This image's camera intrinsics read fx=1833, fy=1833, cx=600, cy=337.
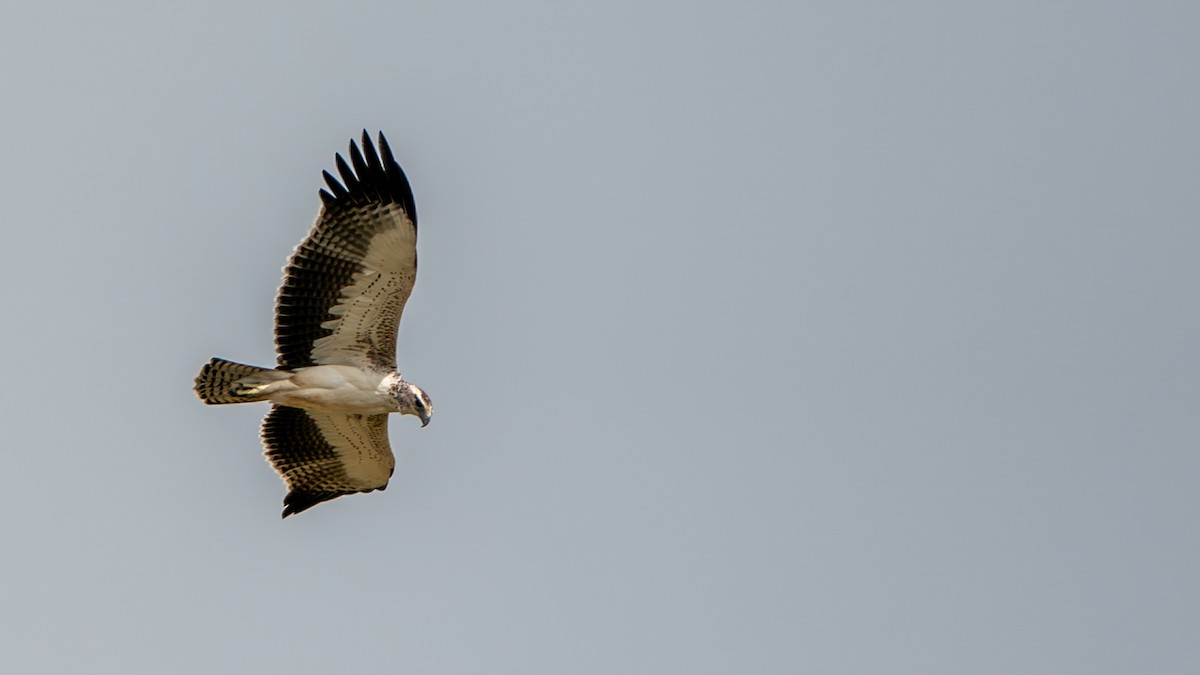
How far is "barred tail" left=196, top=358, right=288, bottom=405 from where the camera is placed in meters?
20.0

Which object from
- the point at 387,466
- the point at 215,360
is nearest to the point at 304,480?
the point at 387,466

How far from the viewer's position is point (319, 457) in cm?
2186

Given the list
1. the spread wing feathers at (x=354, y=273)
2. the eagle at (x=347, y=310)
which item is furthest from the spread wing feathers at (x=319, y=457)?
the spread wing feathers at (x=354, y=273)

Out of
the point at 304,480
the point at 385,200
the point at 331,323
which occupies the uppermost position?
the point at 385,200

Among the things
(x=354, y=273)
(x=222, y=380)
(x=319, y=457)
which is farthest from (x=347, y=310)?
(x=319, y=457)

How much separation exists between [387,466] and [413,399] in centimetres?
233

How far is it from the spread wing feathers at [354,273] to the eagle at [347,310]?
0.01 m

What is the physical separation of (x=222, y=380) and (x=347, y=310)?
5.15 ft

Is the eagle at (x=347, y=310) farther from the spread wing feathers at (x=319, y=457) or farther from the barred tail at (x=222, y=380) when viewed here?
the spread wing feathers at (x=319, y=457)

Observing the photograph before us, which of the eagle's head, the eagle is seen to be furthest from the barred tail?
the eagle's head

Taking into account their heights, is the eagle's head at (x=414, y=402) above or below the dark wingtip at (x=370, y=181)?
below

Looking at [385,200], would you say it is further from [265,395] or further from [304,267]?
[265,395]

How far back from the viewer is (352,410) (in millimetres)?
20266

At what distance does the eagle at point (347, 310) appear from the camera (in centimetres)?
1948
